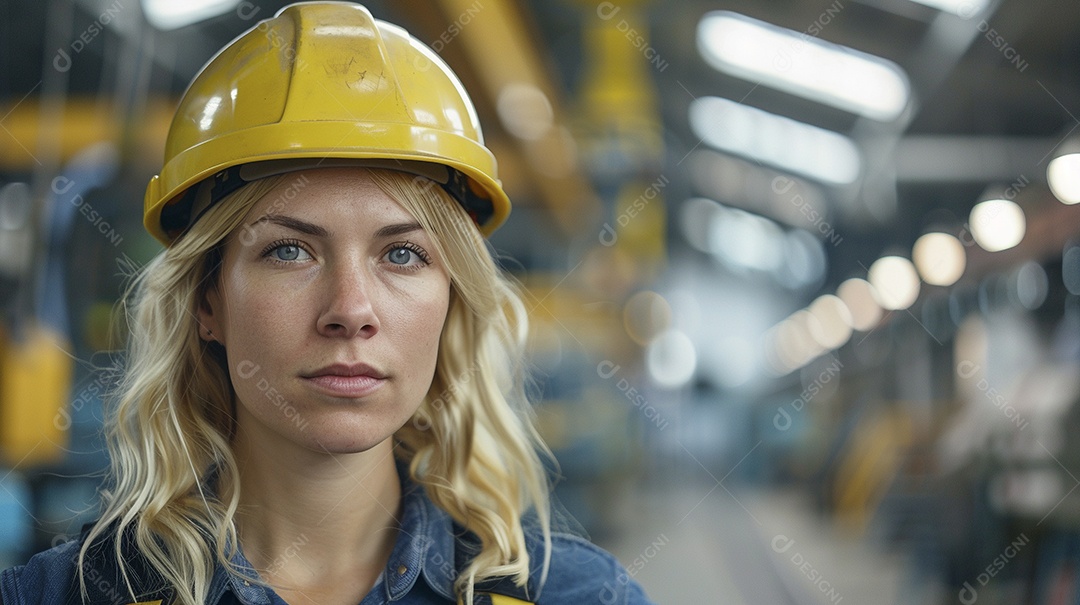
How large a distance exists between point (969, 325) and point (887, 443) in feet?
19.0

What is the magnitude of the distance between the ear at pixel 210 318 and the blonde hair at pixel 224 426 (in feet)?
0.04

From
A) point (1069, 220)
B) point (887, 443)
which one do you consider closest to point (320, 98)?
point (1069, 220)

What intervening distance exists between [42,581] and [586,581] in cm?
93

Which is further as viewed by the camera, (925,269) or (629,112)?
(629,112)

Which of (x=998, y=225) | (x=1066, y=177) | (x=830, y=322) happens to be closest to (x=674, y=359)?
(x=830, y=322)

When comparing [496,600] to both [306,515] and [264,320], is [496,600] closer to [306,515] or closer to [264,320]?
[306,515]

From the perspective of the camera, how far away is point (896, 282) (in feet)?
33.3

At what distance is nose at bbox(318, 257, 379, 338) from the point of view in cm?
155

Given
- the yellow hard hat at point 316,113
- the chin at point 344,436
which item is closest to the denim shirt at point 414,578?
the chin at point 344,436

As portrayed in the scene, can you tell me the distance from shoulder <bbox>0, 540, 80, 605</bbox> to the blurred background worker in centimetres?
69

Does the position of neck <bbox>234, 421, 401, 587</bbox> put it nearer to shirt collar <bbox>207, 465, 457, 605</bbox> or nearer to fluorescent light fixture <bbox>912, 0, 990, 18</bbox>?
shirt collar <bbox>207, 465, 457, 605</bbox>

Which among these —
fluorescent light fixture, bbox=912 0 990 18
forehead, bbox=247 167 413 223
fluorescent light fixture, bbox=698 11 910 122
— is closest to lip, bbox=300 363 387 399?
forehead, bbox=247 167 413 223

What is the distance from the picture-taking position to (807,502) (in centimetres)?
1847

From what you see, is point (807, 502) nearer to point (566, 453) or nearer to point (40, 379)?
point (566, 453)
